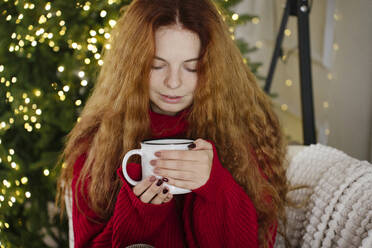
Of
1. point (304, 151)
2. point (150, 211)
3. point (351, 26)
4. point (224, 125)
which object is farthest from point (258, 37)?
point (150, 211)

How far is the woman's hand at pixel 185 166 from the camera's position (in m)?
0.70

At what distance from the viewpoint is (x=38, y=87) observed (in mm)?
1170

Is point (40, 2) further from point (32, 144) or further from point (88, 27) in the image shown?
point (32, 144)

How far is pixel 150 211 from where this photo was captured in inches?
32.2

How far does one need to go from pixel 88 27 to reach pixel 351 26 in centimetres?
149

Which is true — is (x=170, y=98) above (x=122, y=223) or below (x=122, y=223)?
above

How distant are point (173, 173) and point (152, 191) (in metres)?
0.07

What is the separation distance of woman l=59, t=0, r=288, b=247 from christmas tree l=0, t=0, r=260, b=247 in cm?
18

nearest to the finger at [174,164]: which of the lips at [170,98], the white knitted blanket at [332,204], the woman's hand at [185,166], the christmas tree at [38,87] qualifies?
the woman's hand at [185,166]

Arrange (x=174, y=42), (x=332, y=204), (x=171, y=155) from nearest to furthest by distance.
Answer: (x=171, y=155) < (x=174, y=42) < (x=332, y=204)

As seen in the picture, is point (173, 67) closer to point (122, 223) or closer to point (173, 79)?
point (173, 79)

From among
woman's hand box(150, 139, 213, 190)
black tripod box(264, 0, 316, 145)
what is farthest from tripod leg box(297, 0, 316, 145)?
woman's hand box(150, 139, 213, 190)

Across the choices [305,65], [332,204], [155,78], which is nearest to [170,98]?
[155,78]

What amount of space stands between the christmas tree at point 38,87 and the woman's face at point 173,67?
33cm
